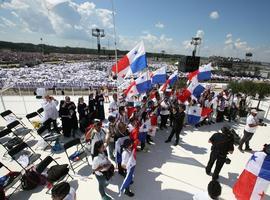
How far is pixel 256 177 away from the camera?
3.91 m

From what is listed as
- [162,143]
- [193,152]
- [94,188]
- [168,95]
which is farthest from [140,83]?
A: [94,188]

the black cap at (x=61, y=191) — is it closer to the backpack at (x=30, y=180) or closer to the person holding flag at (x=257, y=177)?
the backpack at (x=30, y=180)

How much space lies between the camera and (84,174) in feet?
17.7

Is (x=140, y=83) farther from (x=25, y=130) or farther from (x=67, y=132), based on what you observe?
(x=25, y=130)

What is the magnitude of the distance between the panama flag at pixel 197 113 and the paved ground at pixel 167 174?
4.57 ft

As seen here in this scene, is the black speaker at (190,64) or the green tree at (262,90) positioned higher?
the black speaker at (190,64)

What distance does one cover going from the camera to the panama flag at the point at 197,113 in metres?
8.93

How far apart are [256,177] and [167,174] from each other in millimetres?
2343

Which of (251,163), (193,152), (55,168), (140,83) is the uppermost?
(140,83)

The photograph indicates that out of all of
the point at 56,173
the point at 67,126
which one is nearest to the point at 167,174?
the point at 56,173

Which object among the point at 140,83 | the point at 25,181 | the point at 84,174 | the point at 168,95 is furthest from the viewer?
the point at 168,95

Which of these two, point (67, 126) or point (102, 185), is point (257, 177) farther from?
point (67, 126)

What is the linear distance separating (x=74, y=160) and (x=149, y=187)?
2.56m

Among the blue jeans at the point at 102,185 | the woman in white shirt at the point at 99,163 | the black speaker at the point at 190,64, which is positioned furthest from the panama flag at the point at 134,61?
the black speaker at the point at 190,64
